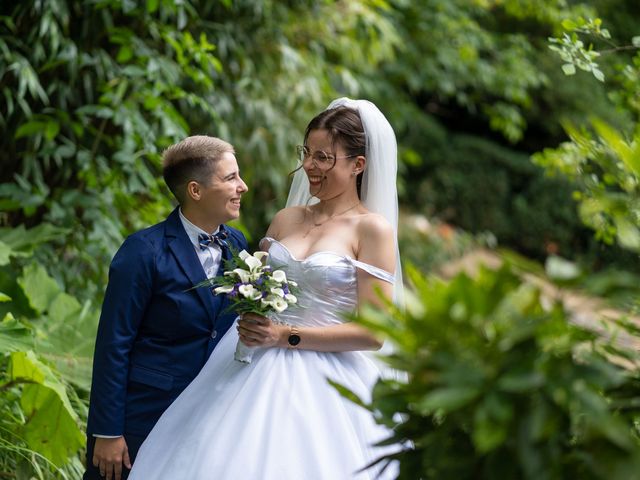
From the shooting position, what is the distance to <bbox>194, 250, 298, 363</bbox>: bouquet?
2393 millimetres

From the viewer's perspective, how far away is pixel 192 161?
269 cm

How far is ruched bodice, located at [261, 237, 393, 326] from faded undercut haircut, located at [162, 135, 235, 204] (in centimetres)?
37

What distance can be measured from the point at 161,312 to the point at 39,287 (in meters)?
1.70

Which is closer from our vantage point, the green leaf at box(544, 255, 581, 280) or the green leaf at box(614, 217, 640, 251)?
the green leaf at box(544, 255, 581, 280)

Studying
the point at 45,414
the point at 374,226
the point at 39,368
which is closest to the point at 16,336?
the point at 39,368

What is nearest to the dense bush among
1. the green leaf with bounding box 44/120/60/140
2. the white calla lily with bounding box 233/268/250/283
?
the green leaf with bounding box 44/120/60/140

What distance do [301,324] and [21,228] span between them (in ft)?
7.28

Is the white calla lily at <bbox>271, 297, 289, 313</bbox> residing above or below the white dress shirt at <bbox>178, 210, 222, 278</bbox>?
above

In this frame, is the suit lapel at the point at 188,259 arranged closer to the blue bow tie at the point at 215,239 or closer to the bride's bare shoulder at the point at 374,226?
the blue bow tie at the point at 215,239

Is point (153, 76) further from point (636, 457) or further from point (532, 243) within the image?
point (532, 243)

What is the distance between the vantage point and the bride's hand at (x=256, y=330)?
2.49m

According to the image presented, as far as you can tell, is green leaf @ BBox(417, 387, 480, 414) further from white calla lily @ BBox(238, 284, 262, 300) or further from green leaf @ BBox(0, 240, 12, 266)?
green leaf @ BBox(0, 240, 12, 266)

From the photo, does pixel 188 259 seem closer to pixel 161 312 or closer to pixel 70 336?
pixel 161 312

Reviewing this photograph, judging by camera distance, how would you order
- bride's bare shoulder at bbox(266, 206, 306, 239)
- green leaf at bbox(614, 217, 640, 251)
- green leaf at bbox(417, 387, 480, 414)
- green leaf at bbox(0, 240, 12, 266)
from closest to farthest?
1. green leaf at bbox(417, 387, 480, 414)
2. green leaf at bbox(614, 217, 640, 251)
3. bride's bare shoulder at bbox(266, 206, 306, 239)
4. green leaf at bbox(0, 240, 12, 266)
